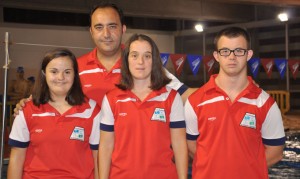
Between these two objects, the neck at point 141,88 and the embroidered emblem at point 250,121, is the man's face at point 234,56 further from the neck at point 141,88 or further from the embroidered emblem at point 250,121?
the neck at point 141,88

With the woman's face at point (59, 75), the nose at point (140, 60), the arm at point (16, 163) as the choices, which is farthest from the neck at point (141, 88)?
the arm at point (16, 163)

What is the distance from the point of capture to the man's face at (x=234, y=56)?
2352 millimetres

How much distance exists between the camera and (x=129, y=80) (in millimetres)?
2445

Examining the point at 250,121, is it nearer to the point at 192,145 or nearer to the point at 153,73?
the point at 192,145

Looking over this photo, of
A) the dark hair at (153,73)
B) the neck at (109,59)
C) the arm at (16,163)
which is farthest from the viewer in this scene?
the neck at (109,59)

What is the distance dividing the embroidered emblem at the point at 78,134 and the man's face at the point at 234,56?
0.86 m

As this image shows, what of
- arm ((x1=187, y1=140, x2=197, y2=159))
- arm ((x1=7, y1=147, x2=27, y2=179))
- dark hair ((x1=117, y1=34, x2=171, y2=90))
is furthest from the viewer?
arm ((x1=187, y1=140, x2=197, y2=159))

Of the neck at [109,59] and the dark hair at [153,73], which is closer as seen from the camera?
the dark hair at [153,73]

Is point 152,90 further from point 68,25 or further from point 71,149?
point 68,25

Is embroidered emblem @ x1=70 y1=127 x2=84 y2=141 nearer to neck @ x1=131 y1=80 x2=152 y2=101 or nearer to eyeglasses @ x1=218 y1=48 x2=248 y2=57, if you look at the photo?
neck @ x1=131 y1=80 x2=152 y2=101

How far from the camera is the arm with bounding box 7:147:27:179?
7.47 feet

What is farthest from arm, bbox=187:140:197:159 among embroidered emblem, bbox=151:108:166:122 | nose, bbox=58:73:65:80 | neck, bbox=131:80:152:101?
nose, bbox=58:73:65:80

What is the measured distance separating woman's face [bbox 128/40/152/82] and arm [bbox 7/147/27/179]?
74cm

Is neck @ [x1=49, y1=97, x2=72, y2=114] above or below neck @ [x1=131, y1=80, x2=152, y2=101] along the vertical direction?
below
